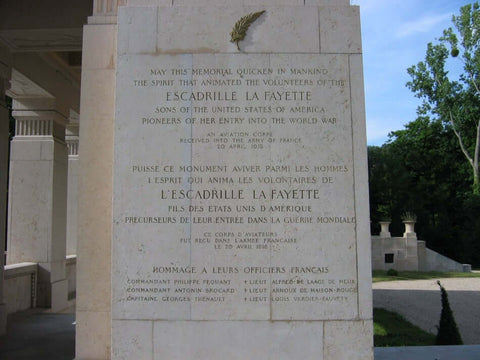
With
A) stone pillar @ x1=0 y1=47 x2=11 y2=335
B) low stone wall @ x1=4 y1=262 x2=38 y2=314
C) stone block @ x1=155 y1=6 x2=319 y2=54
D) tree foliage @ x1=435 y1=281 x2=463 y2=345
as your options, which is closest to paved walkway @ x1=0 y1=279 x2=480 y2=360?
low stone wall @ x1=4 y1=262 x2=38 y2=314

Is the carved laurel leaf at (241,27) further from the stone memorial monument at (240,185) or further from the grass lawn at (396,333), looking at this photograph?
the grass lawn at (396,333)

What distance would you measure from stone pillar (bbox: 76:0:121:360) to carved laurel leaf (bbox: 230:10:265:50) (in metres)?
1.86

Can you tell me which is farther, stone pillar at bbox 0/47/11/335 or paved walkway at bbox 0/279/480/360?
stone pillar at bbox 0/47/11/335

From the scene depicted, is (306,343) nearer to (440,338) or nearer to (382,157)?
(440,338)

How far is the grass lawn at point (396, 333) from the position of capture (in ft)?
37.7

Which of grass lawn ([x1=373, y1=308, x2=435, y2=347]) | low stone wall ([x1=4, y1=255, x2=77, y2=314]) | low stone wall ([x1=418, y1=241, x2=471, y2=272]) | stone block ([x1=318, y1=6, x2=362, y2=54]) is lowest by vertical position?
low stone wall ([x1=418, y1=241, x2=471, y2=272])

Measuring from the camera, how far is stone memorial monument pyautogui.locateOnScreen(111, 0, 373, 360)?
5766 millimetres

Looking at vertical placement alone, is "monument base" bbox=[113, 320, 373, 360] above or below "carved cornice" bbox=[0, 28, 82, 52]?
below

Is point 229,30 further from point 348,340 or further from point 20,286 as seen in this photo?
point 20,286

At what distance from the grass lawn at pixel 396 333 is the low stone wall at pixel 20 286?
10414 mm

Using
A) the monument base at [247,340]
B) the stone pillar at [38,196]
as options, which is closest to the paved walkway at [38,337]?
the stone pillar at [38,196]

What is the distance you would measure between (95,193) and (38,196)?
10.2 metres

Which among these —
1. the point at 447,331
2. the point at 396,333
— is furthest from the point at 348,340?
the point at 396,333

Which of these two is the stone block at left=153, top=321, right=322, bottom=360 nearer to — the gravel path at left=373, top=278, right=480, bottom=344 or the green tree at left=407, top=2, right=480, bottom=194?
the gravel path at left=373, top=278, right=480, bottom=344
